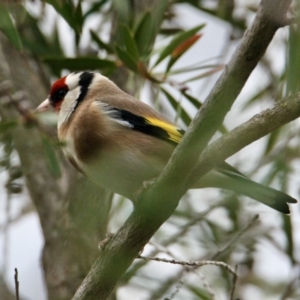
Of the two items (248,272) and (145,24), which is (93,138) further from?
(248,272)

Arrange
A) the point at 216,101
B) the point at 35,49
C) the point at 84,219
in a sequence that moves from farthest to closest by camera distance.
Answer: the point at 35,49 < the point at 84,219 < the point at 216,101

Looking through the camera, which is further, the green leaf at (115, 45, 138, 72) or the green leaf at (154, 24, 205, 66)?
the green leaf at (154, 24, 205, 66)

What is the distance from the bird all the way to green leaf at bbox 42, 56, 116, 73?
344 millimetres

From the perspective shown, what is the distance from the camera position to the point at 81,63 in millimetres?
3566

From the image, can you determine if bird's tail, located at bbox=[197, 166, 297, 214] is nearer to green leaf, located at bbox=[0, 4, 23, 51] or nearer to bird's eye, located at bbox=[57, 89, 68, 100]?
green leaf, located at bbox=[0, 4, 23, 51]

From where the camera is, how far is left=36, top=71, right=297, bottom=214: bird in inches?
112

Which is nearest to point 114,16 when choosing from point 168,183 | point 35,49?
point 35,49

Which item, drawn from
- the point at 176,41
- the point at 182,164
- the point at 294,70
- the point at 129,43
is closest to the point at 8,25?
the point at 129,43

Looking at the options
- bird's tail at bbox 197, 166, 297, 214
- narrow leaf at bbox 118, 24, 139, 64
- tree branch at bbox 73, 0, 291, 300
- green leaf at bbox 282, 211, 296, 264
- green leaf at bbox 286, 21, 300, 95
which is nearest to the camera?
green leaf at bbox 286, 21, 300, 95

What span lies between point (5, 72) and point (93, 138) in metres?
1.14

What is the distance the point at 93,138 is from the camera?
292cm

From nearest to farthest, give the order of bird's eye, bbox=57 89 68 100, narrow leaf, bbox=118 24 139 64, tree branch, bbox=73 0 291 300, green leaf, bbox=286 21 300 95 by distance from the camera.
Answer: green leaf, bbox=286 21 300 95 → tree branch, bbox=73 0 291 300 → narrow leaf, bbox=118 24 139 64 → bird's eye, bbox=57 89 68 100

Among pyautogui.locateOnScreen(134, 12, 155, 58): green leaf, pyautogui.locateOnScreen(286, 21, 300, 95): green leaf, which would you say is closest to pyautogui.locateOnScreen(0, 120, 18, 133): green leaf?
pyautogui.locateOnScreen(134, 12, 155, 58): green leaf

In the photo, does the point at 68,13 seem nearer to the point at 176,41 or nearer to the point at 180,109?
the point at 176,41
